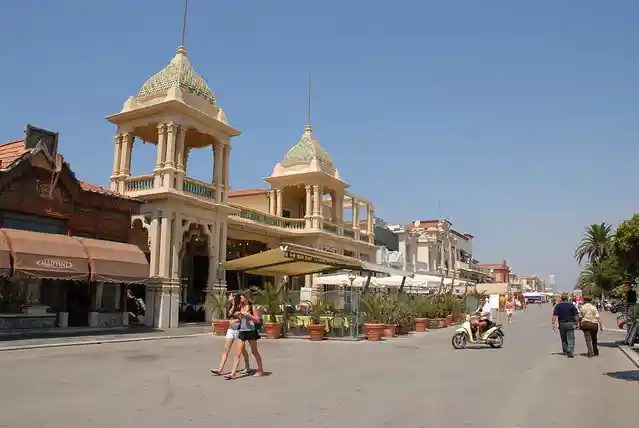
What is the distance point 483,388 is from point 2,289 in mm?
16314

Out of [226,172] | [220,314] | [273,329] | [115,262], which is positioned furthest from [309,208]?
[115,262]

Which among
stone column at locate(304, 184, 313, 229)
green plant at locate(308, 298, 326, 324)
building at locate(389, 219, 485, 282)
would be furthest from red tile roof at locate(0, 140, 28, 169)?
building at locate(389, 219, 485, 282)

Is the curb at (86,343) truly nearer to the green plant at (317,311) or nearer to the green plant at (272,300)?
the green plant at (272,300)

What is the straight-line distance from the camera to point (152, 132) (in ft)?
91.0

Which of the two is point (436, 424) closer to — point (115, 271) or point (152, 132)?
point (115, 271)

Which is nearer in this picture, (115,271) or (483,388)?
(483,388)

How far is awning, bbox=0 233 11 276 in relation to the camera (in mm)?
16609

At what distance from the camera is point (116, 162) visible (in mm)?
26109

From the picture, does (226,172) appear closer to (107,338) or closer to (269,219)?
(269,219)

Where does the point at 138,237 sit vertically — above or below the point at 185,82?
below

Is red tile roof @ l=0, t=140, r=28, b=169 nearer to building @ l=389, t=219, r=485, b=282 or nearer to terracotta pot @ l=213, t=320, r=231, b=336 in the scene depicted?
terracotta pot @ l=213, t=320, r=231, b=336

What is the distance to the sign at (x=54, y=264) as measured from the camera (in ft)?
58.1

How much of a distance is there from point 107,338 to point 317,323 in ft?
23.1

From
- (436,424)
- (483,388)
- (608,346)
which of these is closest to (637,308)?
(608,346)
